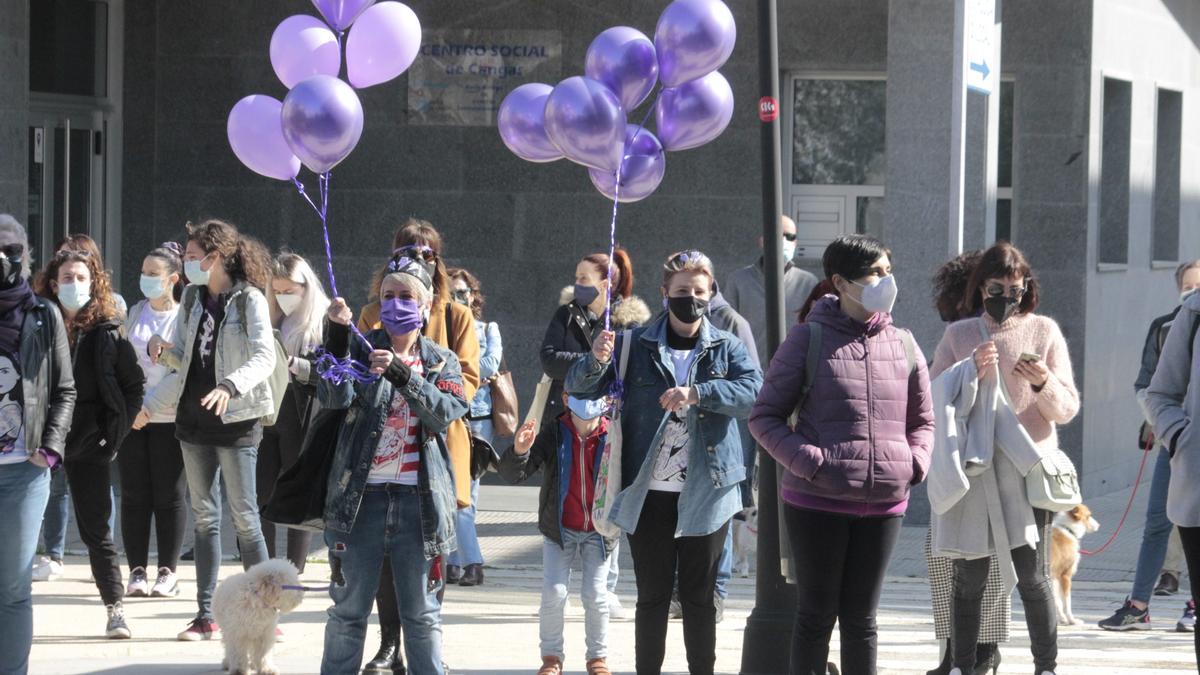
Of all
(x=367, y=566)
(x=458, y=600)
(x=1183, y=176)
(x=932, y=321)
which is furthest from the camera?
(x=1183, y=176)

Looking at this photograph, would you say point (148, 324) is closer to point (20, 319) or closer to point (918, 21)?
point (20, 319)

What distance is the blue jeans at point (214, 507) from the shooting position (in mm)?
8688

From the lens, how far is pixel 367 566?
22.1 feet

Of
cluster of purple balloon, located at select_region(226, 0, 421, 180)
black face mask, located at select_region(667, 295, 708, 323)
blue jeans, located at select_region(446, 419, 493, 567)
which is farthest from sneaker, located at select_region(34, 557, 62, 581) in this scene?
black face mask, located at select_region(667, 295, 708, 323)

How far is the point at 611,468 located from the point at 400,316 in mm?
1164

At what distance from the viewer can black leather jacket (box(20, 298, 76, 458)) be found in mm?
6691

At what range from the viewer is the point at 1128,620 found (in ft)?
30.5

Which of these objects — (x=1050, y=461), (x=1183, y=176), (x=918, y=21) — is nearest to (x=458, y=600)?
(x=1050, y=461)

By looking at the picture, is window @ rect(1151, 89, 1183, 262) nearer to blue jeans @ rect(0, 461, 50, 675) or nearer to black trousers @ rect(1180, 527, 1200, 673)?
black trousers @ rect(1180, 527, 1200, 673)

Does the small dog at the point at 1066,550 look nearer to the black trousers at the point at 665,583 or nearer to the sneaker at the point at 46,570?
the black trousers at the point at 665,583

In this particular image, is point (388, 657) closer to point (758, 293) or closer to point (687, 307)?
point (687, 307)

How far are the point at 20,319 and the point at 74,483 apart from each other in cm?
224

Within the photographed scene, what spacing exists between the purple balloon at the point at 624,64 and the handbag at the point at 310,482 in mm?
2166

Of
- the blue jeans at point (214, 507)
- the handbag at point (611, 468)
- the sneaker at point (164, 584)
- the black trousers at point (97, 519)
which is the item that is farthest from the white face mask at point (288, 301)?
the handbag at point (611, 468)
